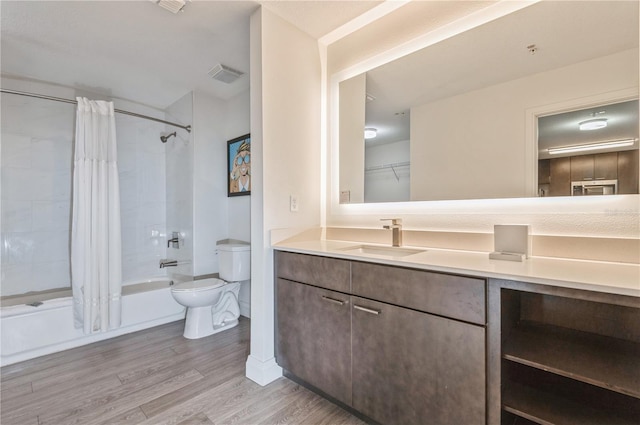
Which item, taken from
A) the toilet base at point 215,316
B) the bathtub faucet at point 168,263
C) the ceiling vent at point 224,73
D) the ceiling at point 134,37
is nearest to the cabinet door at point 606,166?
the ceiling at point 134,37

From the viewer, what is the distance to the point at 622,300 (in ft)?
2.81

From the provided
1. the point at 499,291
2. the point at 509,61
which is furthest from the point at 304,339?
the point at 509,61

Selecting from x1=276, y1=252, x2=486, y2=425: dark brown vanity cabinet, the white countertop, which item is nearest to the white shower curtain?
x1=276, y1=252, x2=486, y2=425: dark brown vanity cabinet

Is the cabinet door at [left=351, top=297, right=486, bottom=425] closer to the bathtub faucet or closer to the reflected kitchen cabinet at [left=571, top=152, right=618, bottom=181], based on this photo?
the reflected kitchen cabinet at [left=571, top=152, right=618, bottom=181]

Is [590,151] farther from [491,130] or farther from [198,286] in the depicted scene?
[198,286]

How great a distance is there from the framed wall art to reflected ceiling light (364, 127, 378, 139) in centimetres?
132

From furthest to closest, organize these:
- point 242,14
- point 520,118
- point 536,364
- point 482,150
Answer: point 242,14
point 482,150
point 520,118
point 536,364

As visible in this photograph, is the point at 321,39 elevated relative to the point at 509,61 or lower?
elevated

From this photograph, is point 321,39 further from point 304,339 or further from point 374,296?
point 304,339

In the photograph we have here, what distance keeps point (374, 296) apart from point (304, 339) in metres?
0.58

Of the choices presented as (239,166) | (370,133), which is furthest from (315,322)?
(239,166)

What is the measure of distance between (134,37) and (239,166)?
1.32 metres

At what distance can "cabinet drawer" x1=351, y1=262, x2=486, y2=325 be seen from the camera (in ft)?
3.57

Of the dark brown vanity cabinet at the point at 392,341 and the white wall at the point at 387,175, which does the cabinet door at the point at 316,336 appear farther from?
the white wall at the point at 387,175
